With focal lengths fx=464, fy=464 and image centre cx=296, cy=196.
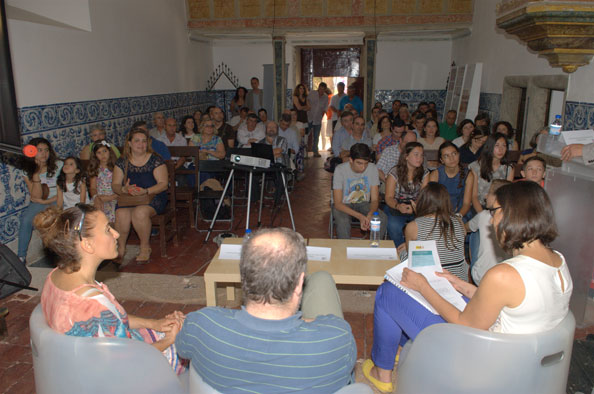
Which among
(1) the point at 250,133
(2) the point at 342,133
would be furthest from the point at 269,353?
(1) the point at 250,133

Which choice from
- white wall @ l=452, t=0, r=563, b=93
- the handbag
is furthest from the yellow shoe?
white wall @ l=452, t=0, r=563, b=93

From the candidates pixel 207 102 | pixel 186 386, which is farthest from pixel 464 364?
pixel 207 102

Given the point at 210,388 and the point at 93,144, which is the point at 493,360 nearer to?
the point at 210,388

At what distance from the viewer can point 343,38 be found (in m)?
12.5

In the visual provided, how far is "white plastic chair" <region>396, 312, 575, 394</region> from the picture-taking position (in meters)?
1.76

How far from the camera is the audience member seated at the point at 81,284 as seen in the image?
77.7 inches

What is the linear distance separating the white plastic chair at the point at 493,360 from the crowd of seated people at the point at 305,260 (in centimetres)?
12

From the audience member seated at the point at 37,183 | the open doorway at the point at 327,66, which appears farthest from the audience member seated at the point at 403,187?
the open doorway at the point at 327,66

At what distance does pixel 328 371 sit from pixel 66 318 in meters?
1.17

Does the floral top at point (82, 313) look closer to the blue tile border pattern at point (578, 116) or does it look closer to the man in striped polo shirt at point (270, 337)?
the man in striped polo shirt at point (270, 337)

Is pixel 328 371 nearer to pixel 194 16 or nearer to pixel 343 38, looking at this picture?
pixel 194 16

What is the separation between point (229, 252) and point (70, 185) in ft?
8.21

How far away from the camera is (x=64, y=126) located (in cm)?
574

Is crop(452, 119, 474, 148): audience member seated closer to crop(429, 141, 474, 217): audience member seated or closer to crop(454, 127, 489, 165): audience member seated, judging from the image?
crop(454, 127, 489, 165): audience member seated
